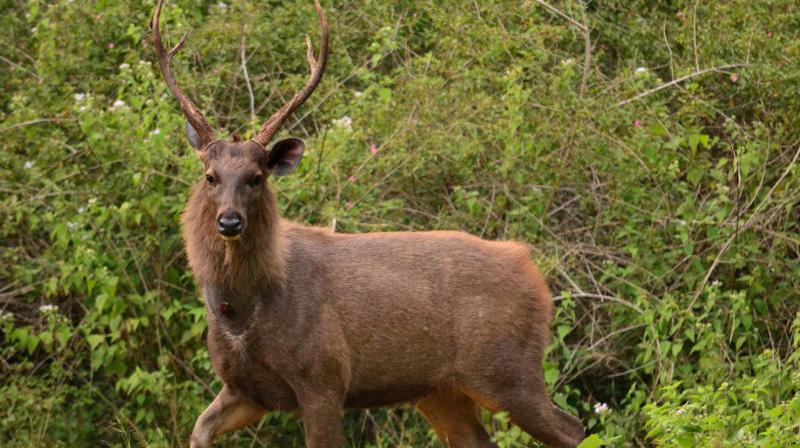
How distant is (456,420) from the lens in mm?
8680

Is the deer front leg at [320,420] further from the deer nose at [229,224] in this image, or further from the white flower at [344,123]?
the white flower at [344,123]

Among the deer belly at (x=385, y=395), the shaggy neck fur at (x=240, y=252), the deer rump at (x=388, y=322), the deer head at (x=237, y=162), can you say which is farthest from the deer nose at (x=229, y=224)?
the deer belly at (x=385, y=395)

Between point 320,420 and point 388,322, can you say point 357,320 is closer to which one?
point 388,322

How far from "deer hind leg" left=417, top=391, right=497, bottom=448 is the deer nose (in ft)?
5.65

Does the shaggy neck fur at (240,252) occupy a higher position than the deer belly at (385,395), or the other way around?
the shaggy neck fur at (240,252)

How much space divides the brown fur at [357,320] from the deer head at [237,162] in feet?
0.04

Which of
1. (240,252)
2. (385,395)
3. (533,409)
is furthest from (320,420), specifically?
(533,409)

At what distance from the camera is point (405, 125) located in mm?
10211

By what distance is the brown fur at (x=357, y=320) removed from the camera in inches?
309

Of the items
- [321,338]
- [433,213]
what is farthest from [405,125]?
[321,338]

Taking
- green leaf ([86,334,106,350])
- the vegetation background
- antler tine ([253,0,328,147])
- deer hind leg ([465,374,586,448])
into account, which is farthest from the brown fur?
green leaf ([86,334,106,350])

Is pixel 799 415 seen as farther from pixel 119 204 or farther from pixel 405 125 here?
pixel 119 204

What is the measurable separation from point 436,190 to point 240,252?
2.70m

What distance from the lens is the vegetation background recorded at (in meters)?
9.42
